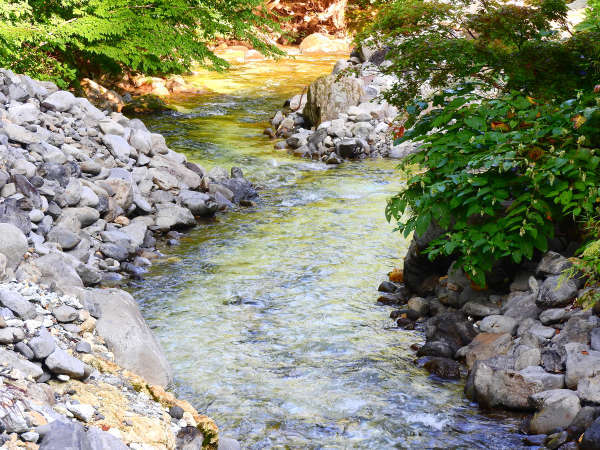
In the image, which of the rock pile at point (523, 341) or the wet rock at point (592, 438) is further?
the rock pile at point (523, 341)

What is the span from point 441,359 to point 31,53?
10.2 m

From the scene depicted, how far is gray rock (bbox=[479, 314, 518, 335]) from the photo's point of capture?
5992 millimetres

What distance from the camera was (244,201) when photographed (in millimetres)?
10656

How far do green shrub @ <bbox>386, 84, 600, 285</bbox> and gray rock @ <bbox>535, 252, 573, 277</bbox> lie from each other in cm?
24

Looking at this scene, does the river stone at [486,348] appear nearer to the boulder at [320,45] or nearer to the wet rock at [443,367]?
the wet rock at [443,367]

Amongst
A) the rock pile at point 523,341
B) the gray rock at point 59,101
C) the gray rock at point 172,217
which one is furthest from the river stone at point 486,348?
the gray rock at point 59,101

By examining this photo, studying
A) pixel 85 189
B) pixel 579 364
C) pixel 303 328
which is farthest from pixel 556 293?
pixel 85 189

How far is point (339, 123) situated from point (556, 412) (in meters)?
10.2

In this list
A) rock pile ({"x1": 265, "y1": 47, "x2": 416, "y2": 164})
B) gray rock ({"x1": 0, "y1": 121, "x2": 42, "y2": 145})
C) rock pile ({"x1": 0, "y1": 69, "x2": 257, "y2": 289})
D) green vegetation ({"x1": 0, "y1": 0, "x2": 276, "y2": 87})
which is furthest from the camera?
rock pile ({"x1": 265, "y1": 47, "x2": 416, "y2": 164})

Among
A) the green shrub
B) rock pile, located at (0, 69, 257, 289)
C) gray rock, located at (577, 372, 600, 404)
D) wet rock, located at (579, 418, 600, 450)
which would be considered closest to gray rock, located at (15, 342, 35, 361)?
rock pile, located at (0, 69, 257, 289)

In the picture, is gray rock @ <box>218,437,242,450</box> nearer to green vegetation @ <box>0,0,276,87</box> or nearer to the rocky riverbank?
the rocky riverbank

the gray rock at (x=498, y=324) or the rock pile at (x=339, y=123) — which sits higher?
the rock pile at (x=339, y=123)

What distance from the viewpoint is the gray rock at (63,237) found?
25.7 ft

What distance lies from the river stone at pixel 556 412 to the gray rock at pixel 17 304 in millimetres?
3684
